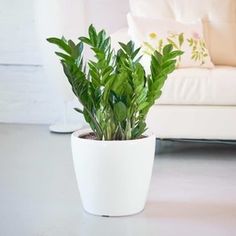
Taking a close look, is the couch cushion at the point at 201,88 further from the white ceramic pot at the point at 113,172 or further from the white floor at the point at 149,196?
the white ceramic pot at the point at 113,172

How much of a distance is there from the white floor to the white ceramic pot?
0.16 ft

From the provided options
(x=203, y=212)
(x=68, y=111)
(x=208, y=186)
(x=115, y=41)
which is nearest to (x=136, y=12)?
(x=115, y=41)

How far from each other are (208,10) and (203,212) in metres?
1.48

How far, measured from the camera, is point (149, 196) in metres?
1.89

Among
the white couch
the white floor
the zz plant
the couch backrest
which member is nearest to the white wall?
the couch backrest

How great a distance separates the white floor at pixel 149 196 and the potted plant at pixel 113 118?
0.33 ft

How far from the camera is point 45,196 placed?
1.92 m

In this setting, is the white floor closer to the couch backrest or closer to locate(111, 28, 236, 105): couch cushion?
locate(111, 28, 236, 105): couch cushion

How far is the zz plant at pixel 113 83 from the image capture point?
1606mm

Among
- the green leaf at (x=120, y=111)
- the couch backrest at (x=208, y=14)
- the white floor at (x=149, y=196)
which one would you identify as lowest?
the white floor at (x=149, y=196)

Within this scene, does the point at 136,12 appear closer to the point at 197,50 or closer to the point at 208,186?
the point at 197,50

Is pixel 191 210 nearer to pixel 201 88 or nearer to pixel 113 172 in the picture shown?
pixel 113 172

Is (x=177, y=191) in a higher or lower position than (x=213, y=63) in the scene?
lower

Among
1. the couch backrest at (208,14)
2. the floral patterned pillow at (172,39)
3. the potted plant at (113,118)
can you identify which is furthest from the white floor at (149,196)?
the couch backrest at (208,14)
